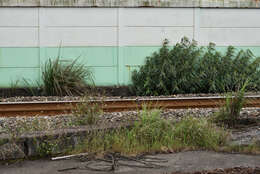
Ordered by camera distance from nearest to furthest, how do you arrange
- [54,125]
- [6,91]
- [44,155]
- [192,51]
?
1. [44,155]
2. [54,125]
3. [6,91]
4. [192,51]

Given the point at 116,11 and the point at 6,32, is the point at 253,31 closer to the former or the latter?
the point at 116,11

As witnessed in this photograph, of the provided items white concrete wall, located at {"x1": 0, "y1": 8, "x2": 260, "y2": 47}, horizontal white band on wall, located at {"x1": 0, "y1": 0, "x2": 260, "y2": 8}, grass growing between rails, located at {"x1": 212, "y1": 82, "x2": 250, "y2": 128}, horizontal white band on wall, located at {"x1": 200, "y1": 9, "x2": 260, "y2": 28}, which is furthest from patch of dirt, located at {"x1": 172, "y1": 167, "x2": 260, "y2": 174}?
horizontal white band on wall, located at {"x1": 200, "y1": 9, "x2": 260, "y2": 28}

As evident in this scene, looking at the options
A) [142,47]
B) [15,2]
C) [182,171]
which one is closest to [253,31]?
[142,47]

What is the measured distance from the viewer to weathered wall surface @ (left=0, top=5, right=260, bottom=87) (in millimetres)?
10656

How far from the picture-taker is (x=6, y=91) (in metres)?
10.4

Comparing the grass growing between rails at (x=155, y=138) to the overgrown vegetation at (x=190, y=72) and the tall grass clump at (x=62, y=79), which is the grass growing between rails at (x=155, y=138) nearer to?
the tall grass clump at (x=62, y=79)

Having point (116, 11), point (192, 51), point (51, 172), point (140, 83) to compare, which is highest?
point (116, 11)

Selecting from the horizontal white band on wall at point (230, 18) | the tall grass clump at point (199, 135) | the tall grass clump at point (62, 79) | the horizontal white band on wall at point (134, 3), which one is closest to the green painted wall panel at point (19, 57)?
the tall grass clump at point (62, 79)

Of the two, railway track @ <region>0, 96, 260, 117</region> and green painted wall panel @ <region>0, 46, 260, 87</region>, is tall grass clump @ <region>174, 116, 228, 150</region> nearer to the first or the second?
railway track @ <region>0, 96, 260, 117</region>

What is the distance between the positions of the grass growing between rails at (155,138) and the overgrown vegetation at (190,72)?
4.72m

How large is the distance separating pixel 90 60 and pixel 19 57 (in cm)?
183

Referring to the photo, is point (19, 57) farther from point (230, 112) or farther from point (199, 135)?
point (199, 135)

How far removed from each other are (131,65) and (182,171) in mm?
6778

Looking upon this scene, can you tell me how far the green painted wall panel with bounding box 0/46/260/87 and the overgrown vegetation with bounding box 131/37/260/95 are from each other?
29cm
